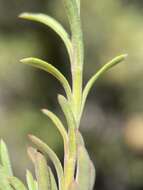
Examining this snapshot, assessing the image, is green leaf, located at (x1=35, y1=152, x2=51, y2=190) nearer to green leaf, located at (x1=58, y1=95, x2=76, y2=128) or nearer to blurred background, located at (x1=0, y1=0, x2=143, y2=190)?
green leaf, located at (x1=58, y1=95, x2=76, y2=128)

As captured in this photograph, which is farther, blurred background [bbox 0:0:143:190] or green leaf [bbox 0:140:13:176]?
blurred background [bbox 0:0:143:190]

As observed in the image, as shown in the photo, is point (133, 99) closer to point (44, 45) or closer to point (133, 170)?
point (133, 170)

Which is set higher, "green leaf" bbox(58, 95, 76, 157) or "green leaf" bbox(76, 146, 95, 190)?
"green leaf" bbox(58, 95, 76, 157)

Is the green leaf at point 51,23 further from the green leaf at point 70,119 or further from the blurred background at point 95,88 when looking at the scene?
the blurred background at point 95,88

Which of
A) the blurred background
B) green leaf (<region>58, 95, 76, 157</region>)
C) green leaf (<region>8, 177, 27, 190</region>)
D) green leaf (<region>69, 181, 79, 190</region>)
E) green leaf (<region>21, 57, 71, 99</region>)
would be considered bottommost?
green leaf (<region>69, 181, 79, 190</region>)

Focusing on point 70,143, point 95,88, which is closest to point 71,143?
point 70,143

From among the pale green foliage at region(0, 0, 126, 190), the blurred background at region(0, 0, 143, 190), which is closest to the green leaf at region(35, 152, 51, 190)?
the pale green foliage at region(0, 0, 126, 190)

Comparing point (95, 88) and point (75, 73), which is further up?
point (95, 88)

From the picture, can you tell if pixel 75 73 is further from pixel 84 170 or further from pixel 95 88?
pixel 95 88

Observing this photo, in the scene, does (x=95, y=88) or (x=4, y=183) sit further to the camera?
(x=95, y=88)
